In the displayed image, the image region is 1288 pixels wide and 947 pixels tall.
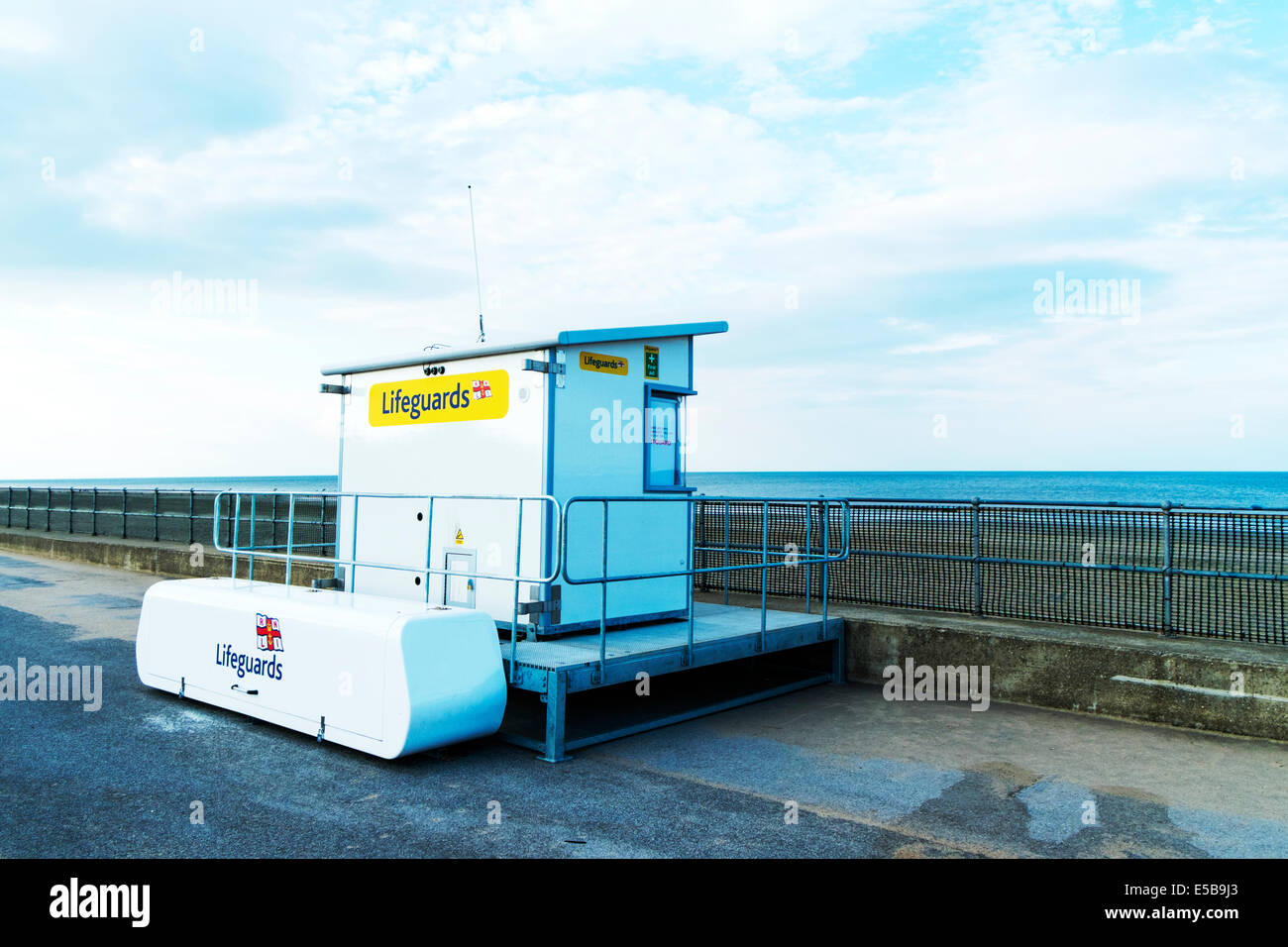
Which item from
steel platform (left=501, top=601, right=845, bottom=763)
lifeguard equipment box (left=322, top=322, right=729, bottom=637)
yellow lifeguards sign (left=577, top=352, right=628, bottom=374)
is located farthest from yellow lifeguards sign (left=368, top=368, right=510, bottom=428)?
steel platform (left=501, top=601, right=845, bottom=763)

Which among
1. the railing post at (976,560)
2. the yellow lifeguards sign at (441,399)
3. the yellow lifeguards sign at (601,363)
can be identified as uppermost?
the yellow lifeguards sign at (601,363)

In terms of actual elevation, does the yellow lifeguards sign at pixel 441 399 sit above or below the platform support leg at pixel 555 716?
above

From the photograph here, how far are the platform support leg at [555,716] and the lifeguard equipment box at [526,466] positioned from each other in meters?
0.94

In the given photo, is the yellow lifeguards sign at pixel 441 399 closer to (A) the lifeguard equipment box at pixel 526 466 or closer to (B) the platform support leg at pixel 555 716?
(A) the lifeguard equipment box at pixel 526 466

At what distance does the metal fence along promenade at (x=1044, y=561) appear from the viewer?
769 centimetres

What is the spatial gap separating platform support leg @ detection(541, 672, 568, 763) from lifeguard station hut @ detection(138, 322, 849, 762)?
0.01 metres

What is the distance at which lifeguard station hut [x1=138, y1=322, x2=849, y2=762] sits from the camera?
→ 5.77 m

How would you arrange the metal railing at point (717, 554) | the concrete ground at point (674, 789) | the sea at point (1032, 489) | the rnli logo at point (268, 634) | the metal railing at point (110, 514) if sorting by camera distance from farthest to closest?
the sea at point (1032, 489)
the metal railing at point (110, 514)
the rnli logo at point (268, 634)
the metal railing at point (717, 554)
the concrete ground at point (674, 789)

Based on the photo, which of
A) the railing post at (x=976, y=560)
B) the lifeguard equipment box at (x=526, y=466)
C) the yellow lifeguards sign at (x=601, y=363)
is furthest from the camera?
the railing post at (x=976, y=560)

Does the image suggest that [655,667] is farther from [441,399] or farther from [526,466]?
[441,399]

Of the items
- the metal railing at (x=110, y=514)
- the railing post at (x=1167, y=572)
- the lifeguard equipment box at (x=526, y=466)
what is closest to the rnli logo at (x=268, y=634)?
the lifeguard equipment box at (x=526, y=466)
